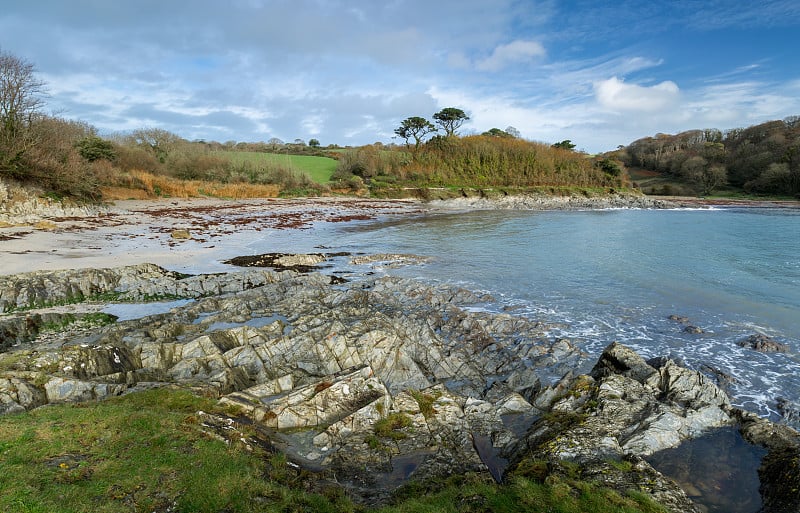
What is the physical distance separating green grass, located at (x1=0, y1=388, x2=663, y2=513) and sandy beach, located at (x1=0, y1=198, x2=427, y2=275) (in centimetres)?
1203

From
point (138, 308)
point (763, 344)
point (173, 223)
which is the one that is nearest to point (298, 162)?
point (173, 223)

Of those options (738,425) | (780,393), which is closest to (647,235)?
(780,393)

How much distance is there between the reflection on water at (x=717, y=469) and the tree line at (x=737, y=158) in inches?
3161

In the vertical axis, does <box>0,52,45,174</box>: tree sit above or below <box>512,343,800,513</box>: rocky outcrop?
above

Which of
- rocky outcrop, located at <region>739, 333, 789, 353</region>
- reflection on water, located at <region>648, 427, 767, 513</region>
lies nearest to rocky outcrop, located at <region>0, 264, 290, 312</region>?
reflection on water, located at <region>648, 427, 767, 513</region>

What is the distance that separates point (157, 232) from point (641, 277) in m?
26.9

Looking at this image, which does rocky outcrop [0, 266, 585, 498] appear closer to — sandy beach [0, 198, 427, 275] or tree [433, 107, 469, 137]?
sandy beach [0, 198, 427, 275]

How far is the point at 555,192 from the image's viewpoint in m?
59.1

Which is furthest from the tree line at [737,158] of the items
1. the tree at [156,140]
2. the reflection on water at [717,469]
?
the tree at [156,140]

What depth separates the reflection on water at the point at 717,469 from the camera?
15.4 feet

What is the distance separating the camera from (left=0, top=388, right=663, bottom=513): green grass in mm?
3844

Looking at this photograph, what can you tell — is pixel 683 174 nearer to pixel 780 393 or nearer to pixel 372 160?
pixel 372 160

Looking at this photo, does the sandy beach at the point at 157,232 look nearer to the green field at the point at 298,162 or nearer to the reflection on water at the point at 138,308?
the reflection on water at the point at 138,308

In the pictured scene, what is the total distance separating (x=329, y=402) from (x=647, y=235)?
29832 mm
